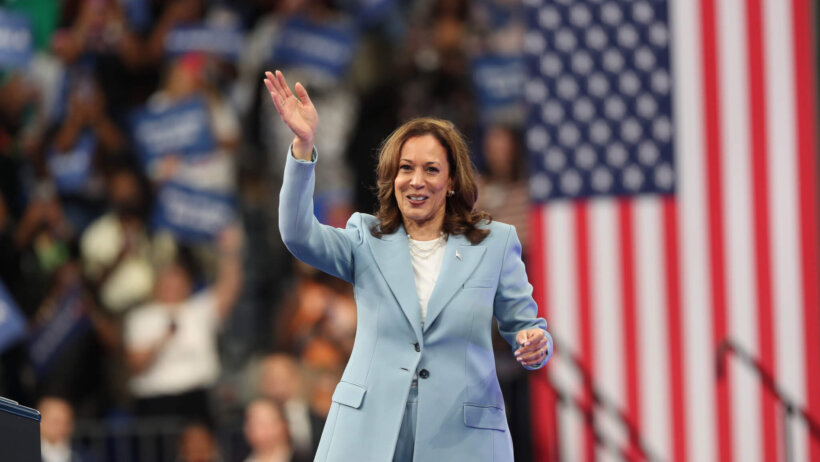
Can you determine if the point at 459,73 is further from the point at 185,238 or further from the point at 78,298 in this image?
the point at 78,298

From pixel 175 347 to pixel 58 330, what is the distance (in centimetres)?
73

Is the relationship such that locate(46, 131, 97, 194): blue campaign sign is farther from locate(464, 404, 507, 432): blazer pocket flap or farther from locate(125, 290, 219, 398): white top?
locate(464, 404, 507, 432): blazer pocket flap

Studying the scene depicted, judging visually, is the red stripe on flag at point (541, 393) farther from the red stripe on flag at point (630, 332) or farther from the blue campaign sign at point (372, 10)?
the blue campaign sign at point (372, 10)

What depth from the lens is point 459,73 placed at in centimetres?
693

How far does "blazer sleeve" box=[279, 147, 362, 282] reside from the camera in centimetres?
235

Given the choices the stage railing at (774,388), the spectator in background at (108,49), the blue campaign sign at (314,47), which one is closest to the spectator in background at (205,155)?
the spectator in background at (108,49)

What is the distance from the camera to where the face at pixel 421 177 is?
2.43 metres

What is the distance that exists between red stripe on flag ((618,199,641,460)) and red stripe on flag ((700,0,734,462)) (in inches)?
18.5

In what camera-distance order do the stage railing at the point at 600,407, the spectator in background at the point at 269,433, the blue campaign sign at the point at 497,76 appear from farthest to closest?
the blue campaign sign at the point at 497,76 < the stage railing at the point at 600,407 < the spectator in background at the point at 269,433

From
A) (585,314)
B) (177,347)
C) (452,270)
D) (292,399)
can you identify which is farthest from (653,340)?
(452,270)

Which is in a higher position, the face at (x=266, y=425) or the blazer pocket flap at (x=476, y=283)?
the blazer pocket flap at (x=476, y=283)

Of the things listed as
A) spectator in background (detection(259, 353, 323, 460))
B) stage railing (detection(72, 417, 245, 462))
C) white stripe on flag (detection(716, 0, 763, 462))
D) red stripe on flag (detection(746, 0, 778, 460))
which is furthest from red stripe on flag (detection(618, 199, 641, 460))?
stage railing (detection(72, 417, 245, 462))

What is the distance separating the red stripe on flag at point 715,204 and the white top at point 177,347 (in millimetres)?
3051

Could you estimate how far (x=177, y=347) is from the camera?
6.54 m
